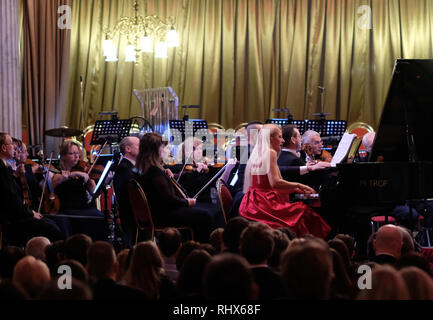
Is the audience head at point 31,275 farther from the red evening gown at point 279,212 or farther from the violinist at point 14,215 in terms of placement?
the red evening gown at point 279,212

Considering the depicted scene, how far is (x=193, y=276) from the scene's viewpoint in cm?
235

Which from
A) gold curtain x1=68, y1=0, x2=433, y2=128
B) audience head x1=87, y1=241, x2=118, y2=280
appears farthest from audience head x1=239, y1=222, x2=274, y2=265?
gold curtain x1=68, y1=0, x2=433, y2=128

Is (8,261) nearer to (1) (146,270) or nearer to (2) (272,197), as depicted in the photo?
(1) (146,270)

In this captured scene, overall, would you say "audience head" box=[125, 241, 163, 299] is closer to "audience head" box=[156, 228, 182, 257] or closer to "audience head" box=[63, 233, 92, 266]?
"audience head" box=[63, 233, 92, 266]

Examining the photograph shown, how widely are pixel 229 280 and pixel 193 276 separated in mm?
623

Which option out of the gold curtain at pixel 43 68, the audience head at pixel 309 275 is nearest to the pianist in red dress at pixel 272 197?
the audience head at pixel 309 275

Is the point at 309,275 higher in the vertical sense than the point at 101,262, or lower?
higher

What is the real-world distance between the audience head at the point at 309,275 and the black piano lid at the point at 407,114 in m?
2.73

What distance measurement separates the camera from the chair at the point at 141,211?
462cm

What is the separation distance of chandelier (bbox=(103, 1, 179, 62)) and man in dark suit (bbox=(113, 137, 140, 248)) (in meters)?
5.84

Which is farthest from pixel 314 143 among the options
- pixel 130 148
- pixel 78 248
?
pixel 78 248

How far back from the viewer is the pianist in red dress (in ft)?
15.4
